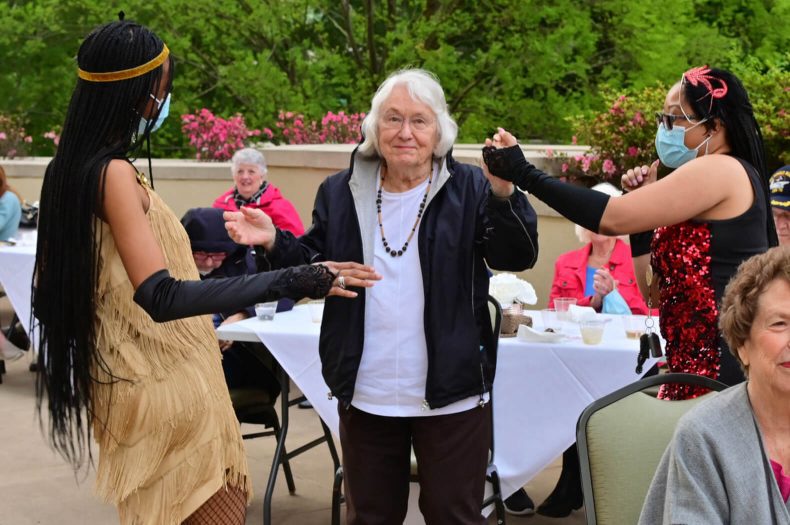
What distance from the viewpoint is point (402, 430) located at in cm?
334

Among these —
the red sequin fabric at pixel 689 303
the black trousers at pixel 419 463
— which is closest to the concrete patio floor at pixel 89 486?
the black trousers at pixel 419 463

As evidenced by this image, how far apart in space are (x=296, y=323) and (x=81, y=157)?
2.38 metres

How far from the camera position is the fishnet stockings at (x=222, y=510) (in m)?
2.93

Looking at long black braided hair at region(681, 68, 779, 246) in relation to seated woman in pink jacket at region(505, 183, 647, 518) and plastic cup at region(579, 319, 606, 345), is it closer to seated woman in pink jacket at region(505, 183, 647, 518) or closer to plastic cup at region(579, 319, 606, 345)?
plastic cup at region(579, 319, 606, 345)

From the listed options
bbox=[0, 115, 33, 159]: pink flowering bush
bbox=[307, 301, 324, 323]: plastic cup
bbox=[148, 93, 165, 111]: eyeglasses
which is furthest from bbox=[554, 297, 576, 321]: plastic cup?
bbox=[0, 115, 33, 159]: pink flowering bush

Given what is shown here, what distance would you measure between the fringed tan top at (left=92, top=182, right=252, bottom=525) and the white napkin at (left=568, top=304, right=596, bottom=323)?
223 cm

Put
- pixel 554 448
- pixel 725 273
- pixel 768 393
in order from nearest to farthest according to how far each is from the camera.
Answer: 1. pixel 768 393
2. pixel 725 273
3. pixel 554 448

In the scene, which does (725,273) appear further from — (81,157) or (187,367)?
(81,157)

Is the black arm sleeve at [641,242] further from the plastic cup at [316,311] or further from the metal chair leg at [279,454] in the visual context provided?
the metal chair leg at [279,454]

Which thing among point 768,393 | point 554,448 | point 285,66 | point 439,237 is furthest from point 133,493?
point 285,66

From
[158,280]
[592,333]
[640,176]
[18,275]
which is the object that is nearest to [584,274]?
[592,333]

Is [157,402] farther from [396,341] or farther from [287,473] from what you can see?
[287,473]

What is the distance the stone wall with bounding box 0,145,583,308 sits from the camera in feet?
25.1

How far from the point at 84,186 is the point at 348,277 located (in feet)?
2.25
